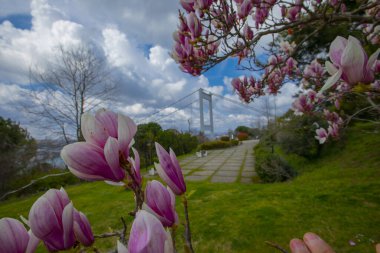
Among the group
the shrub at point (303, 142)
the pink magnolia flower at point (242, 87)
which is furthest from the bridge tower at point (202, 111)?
the pink magnolia flower at point (242, 87)

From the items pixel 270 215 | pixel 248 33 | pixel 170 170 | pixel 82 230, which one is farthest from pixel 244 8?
pixel 270 215

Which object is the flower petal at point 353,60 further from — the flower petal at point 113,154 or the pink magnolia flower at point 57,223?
the pink magnolia flower at point 57,223

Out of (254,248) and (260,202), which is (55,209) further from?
(260,202)

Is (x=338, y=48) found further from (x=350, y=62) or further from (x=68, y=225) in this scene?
(x=68, y=225)

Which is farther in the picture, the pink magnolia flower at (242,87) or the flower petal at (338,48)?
the pink magnolia flower at (242,87)

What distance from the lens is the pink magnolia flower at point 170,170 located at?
0.52 metres

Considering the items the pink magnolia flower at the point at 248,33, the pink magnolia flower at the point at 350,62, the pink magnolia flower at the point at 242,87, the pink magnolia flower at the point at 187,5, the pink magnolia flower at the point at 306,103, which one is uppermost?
the pink magnolia flower at the point at 187,5

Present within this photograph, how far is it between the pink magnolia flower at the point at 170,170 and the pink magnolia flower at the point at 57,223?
0.19 metres

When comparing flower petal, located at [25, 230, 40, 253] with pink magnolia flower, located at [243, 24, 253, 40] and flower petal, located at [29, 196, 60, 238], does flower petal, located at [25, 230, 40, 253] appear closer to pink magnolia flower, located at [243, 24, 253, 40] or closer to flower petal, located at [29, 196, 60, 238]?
flower petal, located at [29, 196, 60, 238]

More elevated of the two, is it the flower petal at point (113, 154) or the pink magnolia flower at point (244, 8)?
the pink magnolia flower at point (244, 8)

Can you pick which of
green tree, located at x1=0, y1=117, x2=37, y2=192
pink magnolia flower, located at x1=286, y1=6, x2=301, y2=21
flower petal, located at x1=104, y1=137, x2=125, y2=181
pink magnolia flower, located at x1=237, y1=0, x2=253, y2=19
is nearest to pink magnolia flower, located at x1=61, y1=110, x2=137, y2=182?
flower petal, located at x1=104, y1=137, x2=125, y2=181

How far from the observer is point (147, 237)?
0.31 meters

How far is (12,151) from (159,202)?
11.3 metres

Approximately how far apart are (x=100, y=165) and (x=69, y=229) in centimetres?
13
